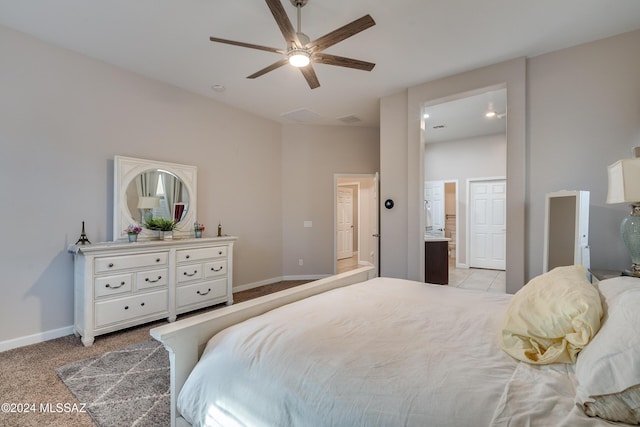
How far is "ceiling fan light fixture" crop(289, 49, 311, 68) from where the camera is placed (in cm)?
224

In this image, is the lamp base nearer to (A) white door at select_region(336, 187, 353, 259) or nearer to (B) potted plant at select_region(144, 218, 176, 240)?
(B) potted plant at select_region(144, 218, 176, 240)

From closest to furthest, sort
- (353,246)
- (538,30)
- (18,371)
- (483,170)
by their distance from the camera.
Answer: (18,371) → (538,30) → (483,170) → (353,246)

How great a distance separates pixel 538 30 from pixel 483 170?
155 inches

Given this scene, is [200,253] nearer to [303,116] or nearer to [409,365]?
[303,116]

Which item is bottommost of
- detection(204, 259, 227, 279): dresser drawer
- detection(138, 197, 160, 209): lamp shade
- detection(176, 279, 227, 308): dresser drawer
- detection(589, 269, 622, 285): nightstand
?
detection(176, 279, 227, 308): dresser drawer

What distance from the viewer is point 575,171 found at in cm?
296

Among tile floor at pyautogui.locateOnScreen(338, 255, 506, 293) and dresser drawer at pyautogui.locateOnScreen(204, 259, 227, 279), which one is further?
tile floor at pyautogui.locateOnScreen(338, 255, 506, 293)

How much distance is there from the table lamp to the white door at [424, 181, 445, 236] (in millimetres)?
4638

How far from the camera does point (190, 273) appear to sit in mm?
3535

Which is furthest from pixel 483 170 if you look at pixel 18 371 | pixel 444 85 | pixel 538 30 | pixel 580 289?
pixel 18 371

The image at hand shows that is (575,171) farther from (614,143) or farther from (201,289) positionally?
(201,289)

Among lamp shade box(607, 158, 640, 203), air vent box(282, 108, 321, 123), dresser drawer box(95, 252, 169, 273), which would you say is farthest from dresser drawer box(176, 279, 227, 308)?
lamp shade box(607, 158, 640, 203)

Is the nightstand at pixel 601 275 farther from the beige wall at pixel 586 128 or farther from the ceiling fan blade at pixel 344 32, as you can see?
the ceiling fan blade at pixel 344 32

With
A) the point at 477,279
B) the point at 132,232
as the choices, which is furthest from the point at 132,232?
the point at 477,279
